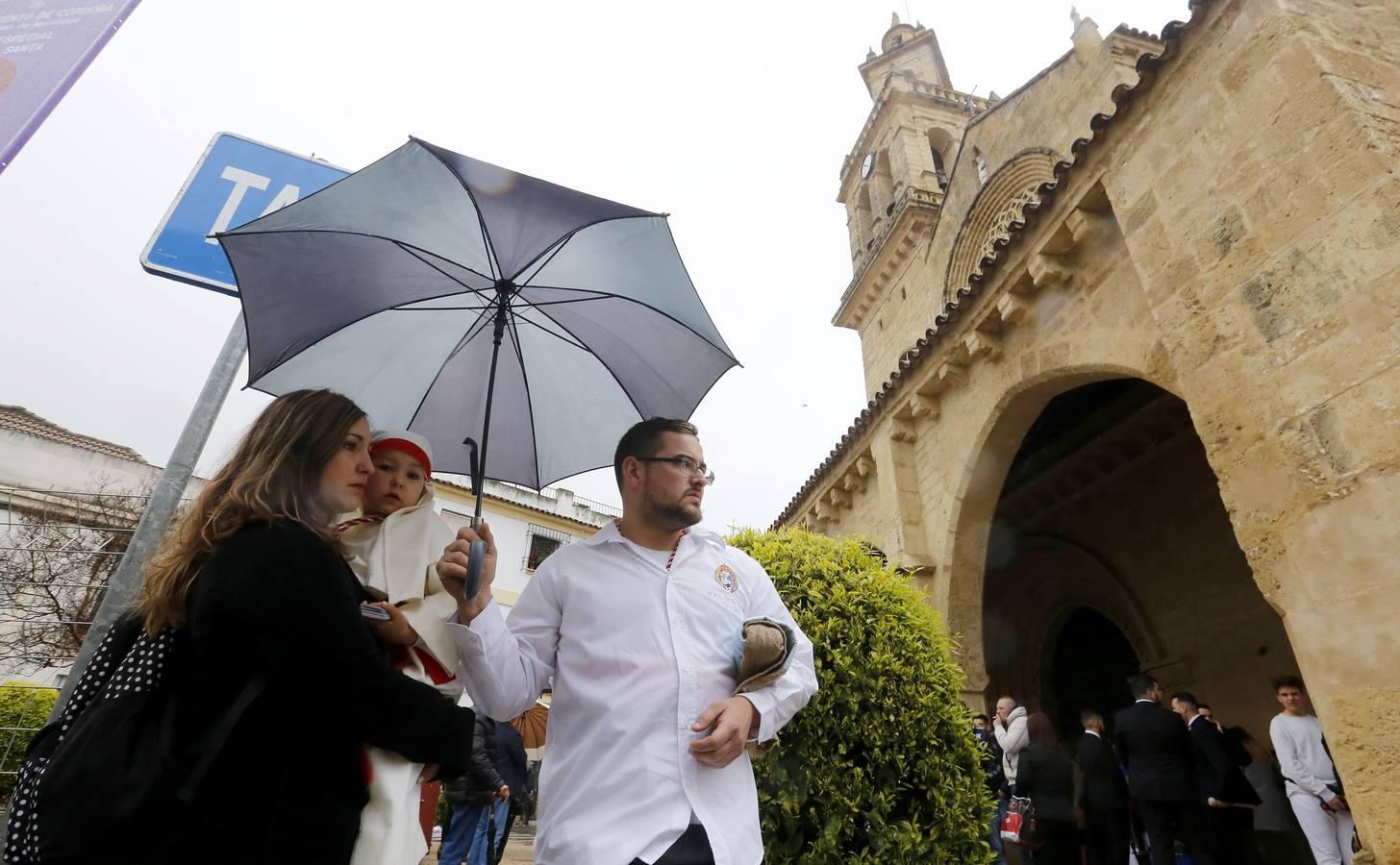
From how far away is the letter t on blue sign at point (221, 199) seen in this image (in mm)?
2396

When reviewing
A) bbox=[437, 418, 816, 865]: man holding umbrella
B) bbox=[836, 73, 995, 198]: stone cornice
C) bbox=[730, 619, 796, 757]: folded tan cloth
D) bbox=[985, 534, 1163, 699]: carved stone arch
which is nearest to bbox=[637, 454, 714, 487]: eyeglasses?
bbox=[437, 418, 816, 865]: man holding umbrella

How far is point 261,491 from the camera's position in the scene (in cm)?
153

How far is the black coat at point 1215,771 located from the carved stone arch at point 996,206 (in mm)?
6280

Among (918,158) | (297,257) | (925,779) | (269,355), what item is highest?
(918,158)

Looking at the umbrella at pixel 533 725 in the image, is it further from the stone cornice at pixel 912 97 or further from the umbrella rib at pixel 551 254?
the stone cornice at pixel 912 97

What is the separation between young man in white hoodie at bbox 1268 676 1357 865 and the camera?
5211mm

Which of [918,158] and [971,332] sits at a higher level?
[918,158]

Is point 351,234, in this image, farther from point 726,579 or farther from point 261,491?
point 726,579

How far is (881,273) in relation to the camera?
49.5 feet

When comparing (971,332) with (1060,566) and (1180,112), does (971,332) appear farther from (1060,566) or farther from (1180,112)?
(1060,566)

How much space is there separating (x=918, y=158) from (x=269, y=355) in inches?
613

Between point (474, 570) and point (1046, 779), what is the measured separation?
6.33 m

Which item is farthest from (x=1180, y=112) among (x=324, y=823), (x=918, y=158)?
(x=918, y=158)

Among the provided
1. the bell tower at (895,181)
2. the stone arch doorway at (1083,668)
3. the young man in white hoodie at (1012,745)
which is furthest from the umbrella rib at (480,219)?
the bell tower at (895,181)
